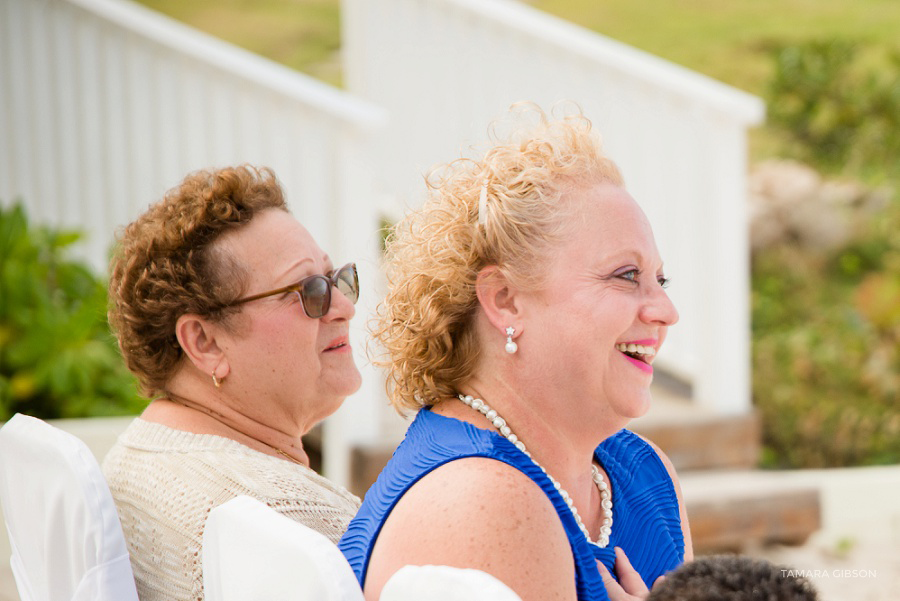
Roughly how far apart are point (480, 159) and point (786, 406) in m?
7.45

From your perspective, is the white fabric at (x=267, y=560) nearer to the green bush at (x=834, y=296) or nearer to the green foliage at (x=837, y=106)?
the green bush at (x=834, y=296)


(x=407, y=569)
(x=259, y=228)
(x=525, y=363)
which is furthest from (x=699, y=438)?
(x=407, y=569)

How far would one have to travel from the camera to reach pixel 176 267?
2082 mm

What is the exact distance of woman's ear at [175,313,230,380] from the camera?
6.89ft

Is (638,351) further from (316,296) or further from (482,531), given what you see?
(316,296)

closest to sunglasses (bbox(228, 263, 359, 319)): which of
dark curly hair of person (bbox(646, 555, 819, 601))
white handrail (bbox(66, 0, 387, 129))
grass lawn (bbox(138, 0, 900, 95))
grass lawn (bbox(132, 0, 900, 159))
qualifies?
dark curly hair of person (bbox(646, 555, 819, 601))

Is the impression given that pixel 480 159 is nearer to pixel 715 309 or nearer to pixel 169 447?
pixel 169 447

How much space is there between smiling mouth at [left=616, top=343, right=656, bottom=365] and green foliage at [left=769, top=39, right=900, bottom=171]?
418 inches

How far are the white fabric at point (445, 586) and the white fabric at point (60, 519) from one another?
701mm

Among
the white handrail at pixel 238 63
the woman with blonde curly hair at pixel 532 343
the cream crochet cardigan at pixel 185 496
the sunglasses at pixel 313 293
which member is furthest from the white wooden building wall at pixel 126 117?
the woman with blonde curly hair at pixel 532 343

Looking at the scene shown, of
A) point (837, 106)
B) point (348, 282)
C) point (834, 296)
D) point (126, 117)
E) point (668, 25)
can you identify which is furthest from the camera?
point (668, 25)

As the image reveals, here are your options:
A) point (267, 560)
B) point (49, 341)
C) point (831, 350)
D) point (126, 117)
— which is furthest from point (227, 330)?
point (831, 350)

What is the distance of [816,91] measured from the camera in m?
12.1

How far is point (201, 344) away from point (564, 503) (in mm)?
933
